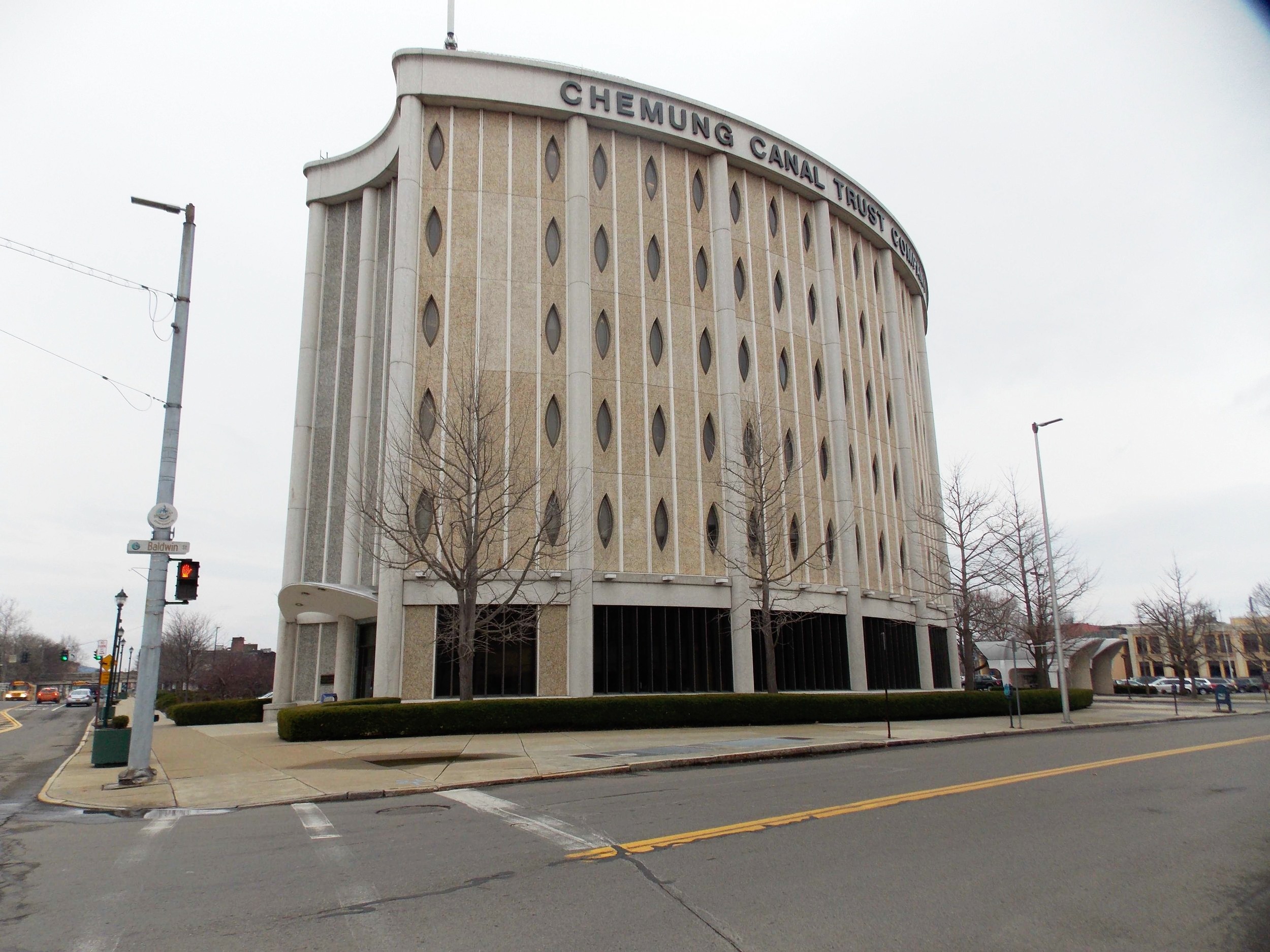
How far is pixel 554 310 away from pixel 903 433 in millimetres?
20055

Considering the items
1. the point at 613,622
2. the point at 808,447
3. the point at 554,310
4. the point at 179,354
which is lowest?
the point at 613,622

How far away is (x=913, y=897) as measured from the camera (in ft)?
20.0

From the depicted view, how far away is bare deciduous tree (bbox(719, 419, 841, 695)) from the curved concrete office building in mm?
225

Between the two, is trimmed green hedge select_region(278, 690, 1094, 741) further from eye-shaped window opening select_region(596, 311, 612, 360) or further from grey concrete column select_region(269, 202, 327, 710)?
eye-shaped window opening select_region(596, 311, 612, 360)

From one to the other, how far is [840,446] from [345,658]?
20.8 metres

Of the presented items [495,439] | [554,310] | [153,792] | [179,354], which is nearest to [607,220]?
[554,310]

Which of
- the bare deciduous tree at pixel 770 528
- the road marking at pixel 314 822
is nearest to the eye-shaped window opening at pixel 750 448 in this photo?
the bare deciduous tree at pixel 770 528

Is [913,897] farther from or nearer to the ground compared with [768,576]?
nearer to the ground

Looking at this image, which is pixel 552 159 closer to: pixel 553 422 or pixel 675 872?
pixel 553 422

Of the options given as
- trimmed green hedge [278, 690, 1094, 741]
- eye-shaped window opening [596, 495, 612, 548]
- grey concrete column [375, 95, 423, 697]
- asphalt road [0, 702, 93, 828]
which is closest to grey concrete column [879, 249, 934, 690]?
trimmed green hedge [278, 690, 1094, 741]

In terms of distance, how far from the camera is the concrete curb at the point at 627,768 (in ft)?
37.4

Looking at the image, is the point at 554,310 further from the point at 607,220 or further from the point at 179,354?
the point at 179,354

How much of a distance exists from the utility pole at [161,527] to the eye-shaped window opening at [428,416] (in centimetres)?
1068

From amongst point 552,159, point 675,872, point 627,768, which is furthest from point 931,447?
point 675,872
